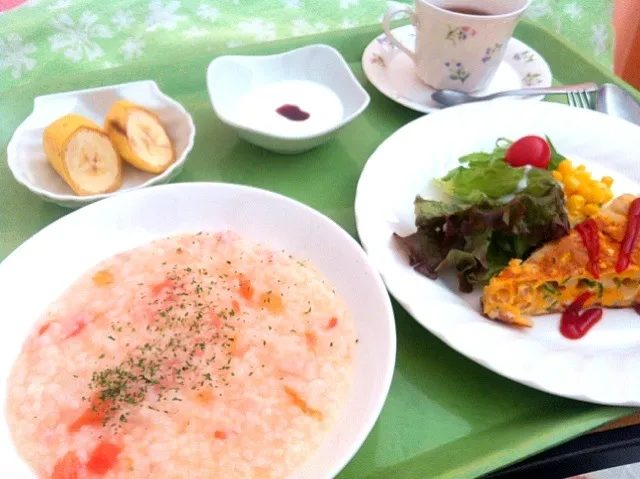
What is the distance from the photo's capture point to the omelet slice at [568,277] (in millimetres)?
1335

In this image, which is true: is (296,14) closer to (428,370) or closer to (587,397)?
(428,370)

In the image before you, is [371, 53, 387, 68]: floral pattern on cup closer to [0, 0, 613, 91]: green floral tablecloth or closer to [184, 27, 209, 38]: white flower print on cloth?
[0, 0, 613, 91]: green floral tablecloth

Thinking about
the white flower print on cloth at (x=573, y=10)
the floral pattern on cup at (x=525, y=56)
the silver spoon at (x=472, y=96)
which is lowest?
the white flower print on cloth at (x=573, y=10)

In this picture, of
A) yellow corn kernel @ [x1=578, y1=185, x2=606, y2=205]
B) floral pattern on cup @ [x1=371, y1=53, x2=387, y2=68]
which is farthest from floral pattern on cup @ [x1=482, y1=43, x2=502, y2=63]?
yellow corn kernel @ [x1=578, y1=185, x2=606, y2=205]

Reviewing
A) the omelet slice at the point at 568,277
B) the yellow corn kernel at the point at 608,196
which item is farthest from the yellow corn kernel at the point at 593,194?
the omelet slice at the point at 568,277

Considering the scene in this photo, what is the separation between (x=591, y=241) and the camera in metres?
1.40

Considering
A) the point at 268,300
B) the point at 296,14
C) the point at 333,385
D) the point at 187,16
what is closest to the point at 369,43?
the point at 296,14

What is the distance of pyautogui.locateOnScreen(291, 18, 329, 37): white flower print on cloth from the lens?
2.73 meters

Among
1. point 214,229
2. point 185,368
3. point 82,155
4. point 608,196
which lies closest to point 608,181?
point 608,196

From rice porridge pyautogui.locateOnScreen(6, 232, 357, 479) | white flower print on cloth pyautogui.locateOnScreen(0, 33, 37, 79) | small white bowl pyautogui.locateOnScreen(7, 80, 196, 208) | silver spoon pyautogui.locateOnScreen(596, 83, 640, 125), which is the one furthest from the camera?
white flower print on cloth pyautogui.locateOnScreen(0, 33, 37, 79)

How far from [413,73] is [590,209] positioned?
0.84 m

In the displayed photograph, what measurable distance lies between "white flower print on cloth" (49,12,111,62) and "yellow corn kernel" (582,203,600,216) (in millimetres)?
2206

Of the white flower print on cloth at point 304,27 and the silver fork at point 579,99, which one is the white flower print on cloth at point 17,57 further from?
the silver fork at point 579,99

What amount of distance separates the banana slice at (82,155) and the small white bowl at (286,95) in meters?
0.34
